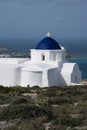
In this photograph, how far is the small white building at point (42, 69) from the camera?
33.3 metres

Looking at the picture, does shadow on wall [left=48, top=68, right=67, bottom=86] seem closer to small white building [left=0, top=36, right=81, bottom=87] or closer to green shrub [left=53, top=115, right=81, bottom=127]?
small white building [left=0, top=36, right=81, bottom=87]

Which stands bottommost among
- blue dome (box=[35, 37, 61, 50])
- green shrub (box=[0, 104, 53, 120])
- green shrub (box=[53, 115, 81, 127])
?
green shrub (box=[53, 115, 81, 127])

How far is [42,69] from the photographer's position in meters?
33.4

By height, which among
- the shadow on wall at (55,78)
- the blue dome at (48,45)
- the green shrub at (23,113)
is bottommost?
the green shrub at (23,113)

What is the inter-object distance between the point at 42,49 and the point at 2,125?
79.7 feet

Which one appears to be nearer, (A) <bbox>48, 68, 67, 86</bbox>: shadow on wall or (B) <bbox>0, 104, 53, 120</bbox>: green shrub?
(B) <bbox>0, 104, 53, 120</bbox>: green shrub

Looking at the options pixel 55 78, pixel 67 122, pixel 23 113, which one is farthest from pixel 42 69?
pixel 67 122

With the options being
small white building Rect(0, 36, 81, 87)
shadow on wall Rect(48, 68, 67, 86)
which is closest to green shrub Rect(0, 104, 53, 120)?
small white building Rect(0, 36, 81, 87)

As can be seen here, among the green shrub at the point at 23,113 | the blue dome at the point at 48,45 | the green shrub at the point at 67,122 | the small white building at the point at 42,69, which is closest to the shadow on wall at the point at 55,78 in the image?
the small white building at the point at 42,69

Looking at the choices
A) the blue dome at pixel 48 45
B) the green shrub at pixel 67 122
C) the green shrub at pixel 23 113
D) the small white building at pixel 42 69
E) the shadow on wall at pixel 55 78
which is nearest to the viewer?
the green shrub at pixel 67 122

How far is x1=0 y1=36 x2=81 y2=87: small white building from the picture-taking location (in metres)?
33.3

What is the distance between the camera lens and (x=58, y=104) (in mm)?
17188

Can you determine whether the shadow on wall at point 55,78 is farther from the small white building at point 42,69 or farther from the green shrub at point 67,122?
the green shrub at point 67,122

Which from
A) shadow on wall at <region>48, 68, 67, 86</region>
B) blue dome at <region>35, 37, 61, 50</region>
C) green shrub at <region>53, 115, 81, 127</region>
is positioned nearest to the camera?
green shrub at <region>53, 115, 81, 127</region>
